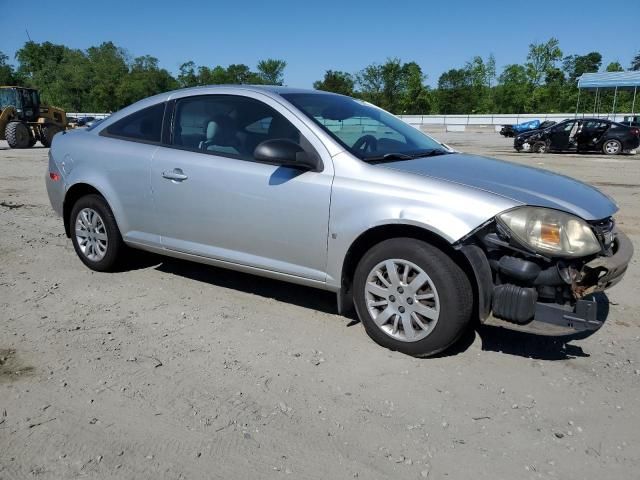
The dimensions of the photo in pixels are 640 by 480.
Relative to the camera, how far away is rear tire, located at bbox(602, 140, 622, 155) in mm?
20016

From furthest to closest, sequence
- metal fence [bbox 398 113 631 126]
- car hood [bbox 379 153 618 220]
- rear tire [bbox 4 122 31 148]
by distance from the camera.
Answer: metal fence [bbox 398 113 631 126] < rear tire [bbox 4 122 31 148] < car hood [bbox 379 153 618 220]

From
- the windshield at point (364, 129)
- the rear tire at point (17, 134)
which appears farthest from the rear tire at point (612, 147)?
the rear tire at point (17, 134)

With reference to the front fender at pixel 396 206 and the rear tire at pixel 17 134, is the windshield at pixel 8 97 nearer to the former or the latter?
the rear tire at pixel 17 134

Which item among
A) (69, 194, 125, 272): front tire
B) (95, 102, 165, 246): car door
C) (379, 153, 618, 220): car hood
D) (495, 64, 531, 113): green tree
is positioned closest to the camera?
(379, 153, 618, 220): car hood

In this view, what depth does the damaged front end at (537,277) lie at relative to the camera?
3.11 m

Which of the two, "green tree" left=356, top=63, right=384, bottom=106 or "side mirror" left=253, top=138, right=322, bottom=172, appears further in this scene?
"green tree" left=356, top=63, right=384, bottom=106

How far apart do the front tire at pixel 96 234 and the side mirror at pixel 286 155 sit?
6.36 feet

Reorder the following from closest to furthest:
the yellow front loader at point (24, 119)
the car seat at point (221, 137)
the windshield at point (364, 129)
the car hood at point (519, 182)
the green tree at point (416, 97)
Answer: the car hood at point (519, 182), the windshield at point (364, 129), the car seat at point (221, 137), the yellow front loader at point (24, 119), the green tree at point (416, 97)

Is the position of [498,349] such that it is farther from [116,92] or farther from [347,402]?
[116,92]

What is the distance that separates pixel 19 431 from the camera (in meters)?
2.71

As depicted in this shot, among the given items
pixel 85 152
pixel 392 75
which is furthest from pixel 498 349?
pixel 392 75

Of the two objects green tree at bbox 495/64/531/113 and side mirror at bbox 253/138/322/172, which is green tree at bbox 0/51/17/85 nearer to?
green tree at bbox 495/64/531/113

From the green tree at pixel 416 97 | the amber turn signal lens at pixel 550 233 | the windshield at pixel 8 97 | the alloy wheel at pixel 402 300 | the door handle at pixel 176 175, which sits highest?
the green tree at pixel 416 97

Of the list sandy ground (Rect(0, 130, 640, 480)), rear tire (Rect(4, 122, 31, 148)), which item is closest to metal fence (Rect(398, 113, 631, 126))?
rear tire (Rect(4, 122, 31, 148))
